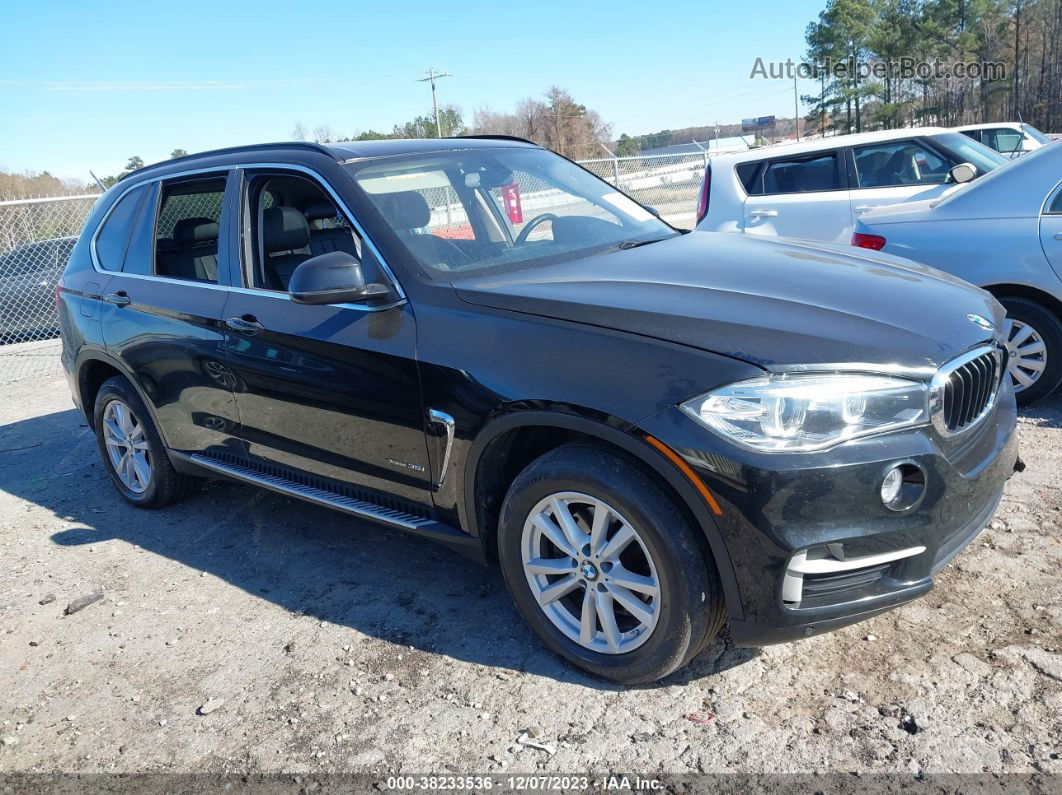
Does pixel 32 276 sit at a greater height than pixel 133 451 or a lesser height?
greater

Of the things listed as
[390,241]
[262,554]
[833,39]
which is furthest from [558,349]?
[833,39]

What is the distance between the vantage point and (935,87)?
4812cm

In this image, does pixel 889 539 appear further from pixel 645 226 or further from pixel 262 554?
pixel 262 554

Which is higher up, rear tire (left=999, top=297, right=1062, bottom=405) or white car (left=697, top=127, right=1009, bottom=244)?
white car (left=697, top=127, right=1009, bottom=244)

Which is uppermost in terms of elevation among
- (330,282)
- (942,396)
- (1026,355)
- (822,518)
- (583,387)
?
(330,282)

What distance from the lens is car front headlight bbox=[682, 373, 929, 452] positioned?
2.46 m

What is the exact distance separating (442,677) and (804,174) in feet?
21.7

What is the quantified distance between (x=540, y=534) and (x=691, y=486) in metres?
0.69

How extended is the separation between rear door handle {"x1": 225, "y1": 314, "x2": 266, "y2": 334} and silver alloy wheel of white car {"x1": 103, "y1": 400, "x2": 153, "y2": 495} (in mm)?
1342

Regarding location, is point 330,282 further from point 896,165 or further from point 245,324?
point 896,165

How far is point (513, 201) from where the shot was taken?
13.4ft

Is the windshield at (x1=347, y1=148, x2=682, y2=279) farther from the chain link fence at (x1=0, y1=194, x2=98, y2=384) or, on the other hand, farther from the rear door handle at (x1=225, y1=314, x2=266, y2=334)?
the chain link fence at (x1=0, y1=194, x2=98, y2=384)

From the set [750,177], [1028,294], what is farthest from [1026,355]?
[750,177]

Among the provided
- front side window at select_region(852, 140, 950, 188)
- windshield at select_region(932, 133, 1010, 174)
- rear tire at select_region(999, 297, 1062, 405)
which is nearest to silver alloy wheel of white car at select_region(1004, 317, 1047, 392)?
rear tire at select_region(999, 297, 1062, 405)
